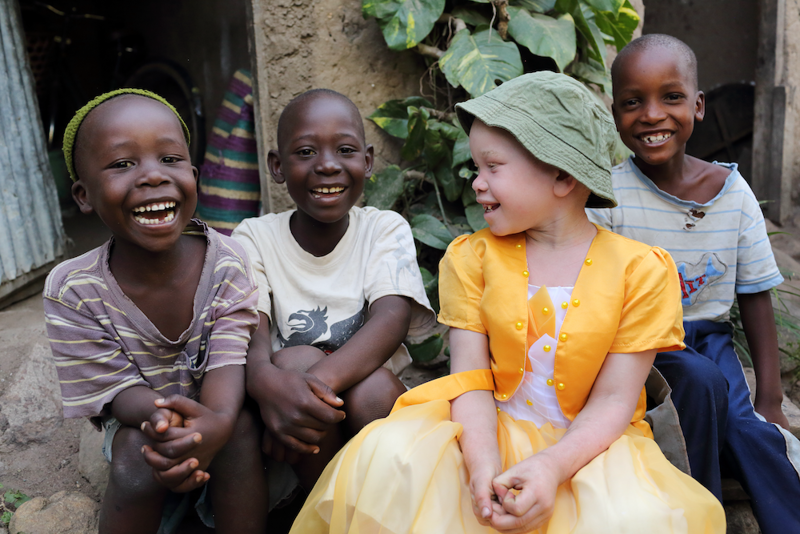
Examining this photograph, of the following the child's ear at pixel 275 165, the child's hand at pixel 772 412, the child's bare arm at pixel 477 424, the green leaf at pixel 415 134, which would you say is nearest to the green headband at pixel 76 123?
the child's ear at pixel 275 165

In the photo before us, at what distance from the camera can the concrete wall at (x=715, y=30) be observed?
171 inches

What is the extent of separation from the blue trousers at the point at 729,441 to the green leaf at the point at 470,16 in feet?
5.46

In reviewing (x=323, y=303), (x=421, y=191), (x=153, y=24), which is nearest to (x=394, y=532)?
(x=323, y=303)

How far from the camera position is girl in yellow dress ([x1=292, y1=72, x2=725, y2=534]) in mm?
1205

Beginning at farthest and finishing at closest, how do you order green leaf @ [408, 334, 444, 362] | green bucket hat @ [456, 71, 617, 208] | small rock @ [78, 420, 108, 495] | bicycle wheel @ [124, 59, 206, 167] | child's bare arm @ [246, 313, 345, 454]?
bicycle wheel @ [124, 59, 206, 167] < green leaf @ [408, 334, 444, 362] < small rock @ [78, 420, 108, 495] < child's bare arm @ [246, 313, 345, 454] < green bucket hat @ [456, 71, 617, 208]

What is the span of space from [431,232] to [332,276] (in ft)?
2.47

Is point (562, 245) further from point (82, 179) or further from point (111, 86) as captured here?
point (111, 86)

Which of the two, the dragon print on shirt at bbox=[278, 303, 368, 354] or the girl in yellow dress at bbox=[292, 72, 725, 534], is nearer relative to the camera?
the girl in yellow dress at bbox=[292, 72, 725, 534]

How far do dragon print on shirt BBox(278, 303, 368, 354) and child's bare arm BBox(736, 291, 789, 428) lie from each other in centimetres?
117

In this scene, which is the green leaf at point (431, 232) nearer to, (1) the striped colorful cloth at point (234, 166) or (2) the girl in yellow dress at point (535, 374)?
(2) the girl in yellow dress at point (535, 374)

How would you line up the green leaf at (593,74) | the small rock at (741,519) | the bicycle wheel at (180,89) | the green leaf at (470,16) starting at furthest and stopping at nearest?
the bicycle wheel at (180,89) < the green leaf at (593,74) < the green leaf at (470,16) < the small rock at (741,519)

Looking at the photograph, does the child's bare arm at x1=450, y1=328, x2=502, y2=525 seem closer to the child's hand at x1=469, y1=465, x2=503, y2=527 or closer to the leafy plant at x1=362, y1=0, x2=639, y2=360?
the child's hand at x1=469, y1=465, x2=503, y2=527

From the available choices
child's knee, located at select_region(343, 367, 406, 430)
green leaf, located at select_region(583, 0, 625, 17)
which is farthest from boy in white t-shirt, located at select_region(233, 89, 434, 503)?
green leaf, located at select_region(583, 0, 625, 17)

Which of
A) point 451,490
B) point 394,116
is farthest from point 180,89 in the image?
point 451,490
